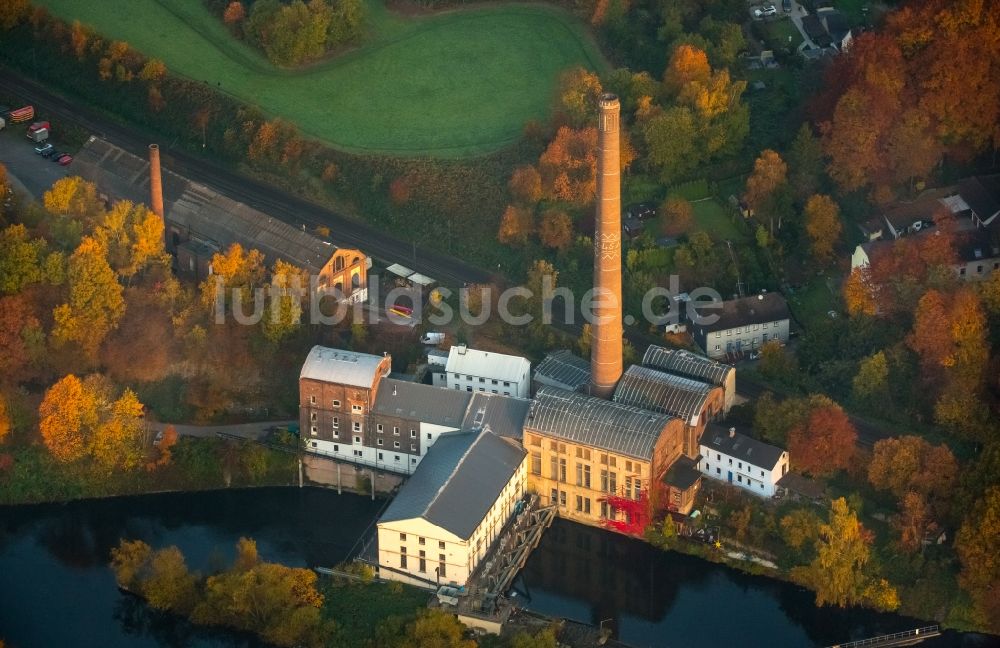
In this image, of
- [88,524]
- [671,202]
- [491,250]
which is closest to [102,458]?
[88,524]

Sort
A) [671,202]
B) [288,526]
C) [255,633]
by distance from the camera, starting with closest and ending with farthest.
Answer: [255,633]
[288,526]
[671,202]

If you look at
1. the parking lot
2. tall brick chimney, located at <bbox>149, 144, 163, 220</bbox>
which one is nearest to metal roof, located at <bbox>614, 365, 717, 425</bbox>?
tall brick chimney, located at <bbox>149, 144, 163, 220</bbox>

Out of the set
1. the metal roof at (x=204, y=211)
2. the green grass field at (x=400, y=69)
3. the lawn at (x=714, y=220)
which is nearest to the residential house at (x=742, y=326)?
the lawn at (x=714, y=220)

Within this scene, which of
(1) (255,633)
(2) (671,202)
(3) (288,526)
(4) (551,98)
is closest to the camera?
(1) (255,633)

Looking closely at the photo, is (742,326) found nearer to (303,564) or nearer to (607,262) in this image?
(607,262)

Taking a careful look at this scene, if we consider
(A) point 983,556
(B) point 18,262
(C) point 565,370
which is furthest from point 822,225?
(B) point 18,262

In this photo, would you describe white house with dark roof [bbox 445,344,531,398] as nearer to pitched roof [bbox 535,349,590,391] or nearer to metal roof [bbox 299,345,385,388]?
pitched roof [bbox 535,349,590,391]

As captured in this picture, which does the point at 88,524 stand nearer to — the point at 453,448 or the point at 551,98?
the point at 453,448
